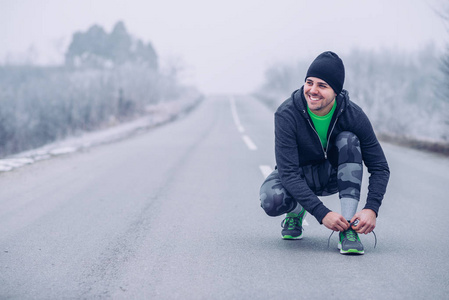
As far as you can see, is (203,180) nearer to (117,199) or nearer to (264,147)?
(117,199)

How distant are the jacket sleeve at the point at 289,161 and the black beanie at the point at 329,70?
0.37m

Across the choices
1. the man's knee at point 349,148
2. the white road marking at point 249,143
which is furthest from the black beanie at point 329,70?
the white road marking at point 249,143

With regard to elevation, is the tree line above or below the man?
below

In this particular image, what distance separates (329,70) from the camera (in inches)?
120

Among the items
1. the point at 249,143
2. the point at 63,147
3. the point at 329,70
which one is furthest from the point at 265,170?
the point at 63,147

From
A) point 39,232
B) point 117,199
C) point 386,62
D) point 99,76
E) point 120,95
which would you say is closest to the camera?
point 39,232

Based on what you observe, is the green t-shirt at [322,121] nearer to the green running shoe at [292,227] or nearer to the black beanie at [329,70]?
the black beanie at [329,70]

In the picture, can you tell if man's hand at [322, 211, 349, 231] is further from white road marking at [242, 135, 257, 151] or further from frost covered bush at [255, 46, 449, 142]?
frost covered bush at [255, 46, 449, 142]

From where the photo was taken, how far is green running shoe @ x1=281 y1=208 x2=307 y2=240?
3.54 meters

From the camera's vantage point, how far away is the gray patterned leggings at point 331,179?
3211 mm

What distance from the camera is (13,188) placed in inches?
236

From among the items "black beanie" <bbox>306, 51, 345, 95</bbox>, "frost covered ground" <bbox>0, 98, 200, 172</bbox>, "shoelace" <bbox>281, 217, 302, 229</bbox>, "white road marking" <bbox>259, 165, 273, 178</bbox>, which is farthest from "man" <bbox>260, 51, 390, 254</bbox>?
"frost covered ground" <bbox>0, 98, 200, 172</bbox>

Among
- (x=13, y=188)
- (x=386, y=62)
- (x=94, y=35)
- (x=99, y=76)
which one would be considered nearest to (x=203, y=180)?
(x=13, y=188)

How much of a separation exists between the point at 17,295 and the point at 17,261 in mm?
668
